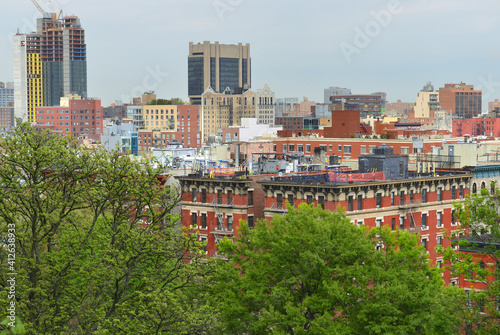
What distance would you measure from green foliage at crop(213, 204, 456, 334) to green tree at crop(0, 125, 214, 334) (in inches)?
125

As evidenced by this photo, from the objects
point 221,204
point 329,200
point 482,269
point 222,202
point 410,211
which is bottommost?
point 410,211

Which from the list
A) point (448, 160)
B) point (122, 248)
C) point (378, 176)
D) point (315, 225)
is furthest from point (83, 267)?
point (448, 160)

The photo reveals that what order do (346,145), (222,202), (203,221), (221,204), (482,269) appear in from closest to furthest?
(482,269) → (221,204) → (222,202) → (203,221) → (346,145)

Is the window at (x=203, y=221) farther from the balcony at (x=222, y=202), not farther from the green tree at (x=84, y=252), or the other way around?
the green tree at (x=84, y=252)

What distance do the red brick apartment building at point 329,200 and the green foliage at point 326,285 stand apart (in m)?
16.8

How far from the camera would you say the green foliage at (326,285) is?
52.9 metres

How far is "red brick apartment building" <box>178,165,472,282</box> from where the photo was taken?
78.2 m

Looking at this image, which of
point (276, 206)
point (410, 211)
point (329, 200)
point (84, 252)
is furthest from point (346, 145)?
point (84, 252)

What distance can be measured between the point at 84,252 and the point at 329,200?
26013 mm

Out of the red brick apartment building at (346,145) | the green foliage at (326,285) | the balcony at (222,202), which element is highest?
the red brick apartment building at (346,145)

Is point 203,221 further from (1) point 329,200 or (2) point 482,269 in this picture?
(2) point 482,269

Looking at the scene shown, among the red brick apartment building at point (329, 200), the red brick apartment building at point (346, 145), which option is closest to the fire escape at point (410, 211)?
the red brick apartment building at point (329, 200)

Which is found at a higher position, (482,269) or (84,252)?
(482,269)

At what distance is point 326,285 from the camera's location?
2144 inches
